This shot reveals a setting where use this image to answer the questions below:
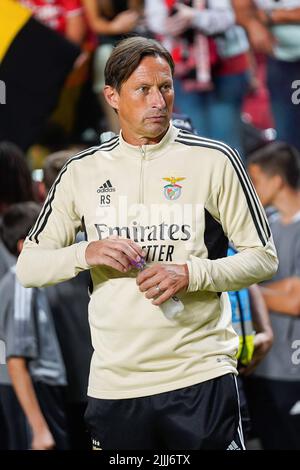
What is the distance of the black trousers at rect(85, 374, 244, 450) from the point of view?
11.1 ft

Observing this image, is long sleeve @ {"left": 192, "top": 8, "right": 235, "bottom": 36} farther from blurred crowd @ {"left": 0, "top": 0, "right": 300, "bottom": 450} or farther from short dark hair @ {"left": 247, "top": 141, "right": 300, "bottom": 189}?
short dark hair @ {"left": 247, "top": 141, "right": 300, "bottom": 189}

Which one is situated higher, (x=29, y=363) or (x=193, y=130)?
(x=193, y=130)

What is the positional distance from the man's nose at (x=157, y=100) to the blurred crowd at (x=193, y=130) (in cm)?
92

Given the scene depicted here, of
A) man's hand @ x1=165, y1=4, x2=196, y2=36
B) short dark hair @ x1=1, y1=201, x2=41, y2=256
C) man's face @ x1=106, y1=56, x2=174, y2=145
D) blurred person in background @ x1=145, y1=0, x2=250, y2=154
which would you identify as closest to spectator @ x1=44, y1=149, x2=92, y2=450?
short dark hair @ x1=1, y1=201, x2=41, y2=256

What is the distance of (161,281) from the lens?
324 centimetres

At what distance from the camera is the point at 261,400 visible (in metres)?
5.86

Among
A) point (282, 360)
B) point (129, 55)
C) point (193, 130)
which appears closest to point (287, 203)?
point (282, 360)

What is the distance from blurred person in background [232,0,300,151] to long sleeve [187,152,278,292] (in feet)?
11.8

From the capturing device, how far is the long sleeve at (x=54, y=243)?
3.46 meters

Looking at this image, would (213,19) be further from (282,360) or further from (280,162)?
(282,360)

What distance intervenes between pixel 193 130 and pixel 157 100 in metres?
1.00

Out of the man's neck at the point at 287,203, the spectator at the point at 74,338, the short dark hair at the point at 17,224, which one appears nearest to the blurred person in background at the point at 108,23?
the man's neck at the point at 287,203

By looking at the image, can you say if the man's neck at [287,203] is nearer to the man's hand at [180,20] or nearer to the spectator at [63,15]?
the man's hand at [180,20]
